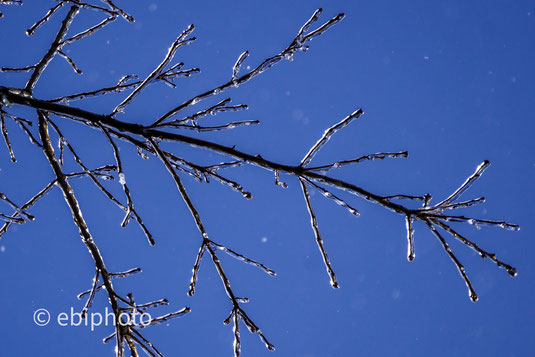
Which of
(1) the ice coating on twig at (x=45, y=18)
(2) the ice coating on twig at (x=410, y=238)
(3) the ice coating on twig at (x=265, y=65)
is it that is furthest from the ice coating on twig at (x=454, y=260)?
(1) the ice coating on twig at (x=45, y=18)

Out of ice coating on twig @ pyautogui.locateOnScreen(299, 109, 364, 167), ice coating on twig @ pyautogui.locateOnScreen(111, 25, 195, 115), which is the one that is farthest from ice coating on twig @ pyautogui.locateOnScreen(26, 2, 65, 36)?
ice coating on twig @ pyautogui.locateOnScreen(299, 109, 364, 167)

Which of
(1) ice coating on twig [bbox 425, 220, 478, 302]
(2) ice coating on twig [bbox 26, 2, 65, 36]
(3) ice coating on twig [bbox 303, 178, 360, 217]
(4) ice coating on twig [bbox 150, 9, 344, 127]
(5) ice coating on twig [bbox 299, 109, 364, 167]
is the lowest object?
(1) ice coating on twig [bbox 425, 220, 478, 302]

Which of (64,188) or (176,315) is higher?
(64,188)

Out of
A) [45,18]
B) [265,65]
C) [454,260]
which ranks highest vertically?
[45,18]

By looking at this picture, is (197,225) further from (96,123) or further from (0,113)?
(0,113)

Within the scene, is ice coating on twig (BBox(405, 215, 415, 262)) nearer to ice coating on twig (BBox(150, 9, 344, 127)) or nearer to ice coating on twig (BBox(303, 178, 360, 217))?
ice coating on twig (BBox(303, 178, 360, 217))

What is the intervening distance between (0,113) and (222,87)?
53.0 inches

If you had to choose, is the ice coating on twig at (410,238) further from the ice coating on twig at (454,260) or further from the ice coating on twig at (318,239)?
the ice coating on twig at (318,239)

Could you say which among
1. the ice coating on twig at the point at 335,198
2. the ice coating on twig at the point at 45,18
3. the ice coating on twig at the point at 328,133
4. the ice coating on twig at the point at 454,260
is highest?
the ice coating on twig at the point at 45,18

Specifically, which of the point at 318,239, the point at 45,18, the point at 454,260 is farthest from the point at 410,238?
the point at 45,18

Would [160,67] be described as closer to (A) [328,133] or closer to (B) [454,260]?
(A) [328,133]

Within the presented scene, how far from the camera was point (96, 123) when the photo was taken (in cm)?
216

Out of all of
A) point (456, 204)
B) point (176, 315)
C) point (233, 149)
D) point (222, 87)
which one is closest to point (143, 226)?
point (176, 315)

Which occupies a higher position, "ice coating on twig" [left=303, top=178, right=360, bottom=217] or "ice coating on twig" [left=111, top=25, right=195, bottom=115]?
"ice coating on twig" [left=111, top=25, right=195, bottom=115]
